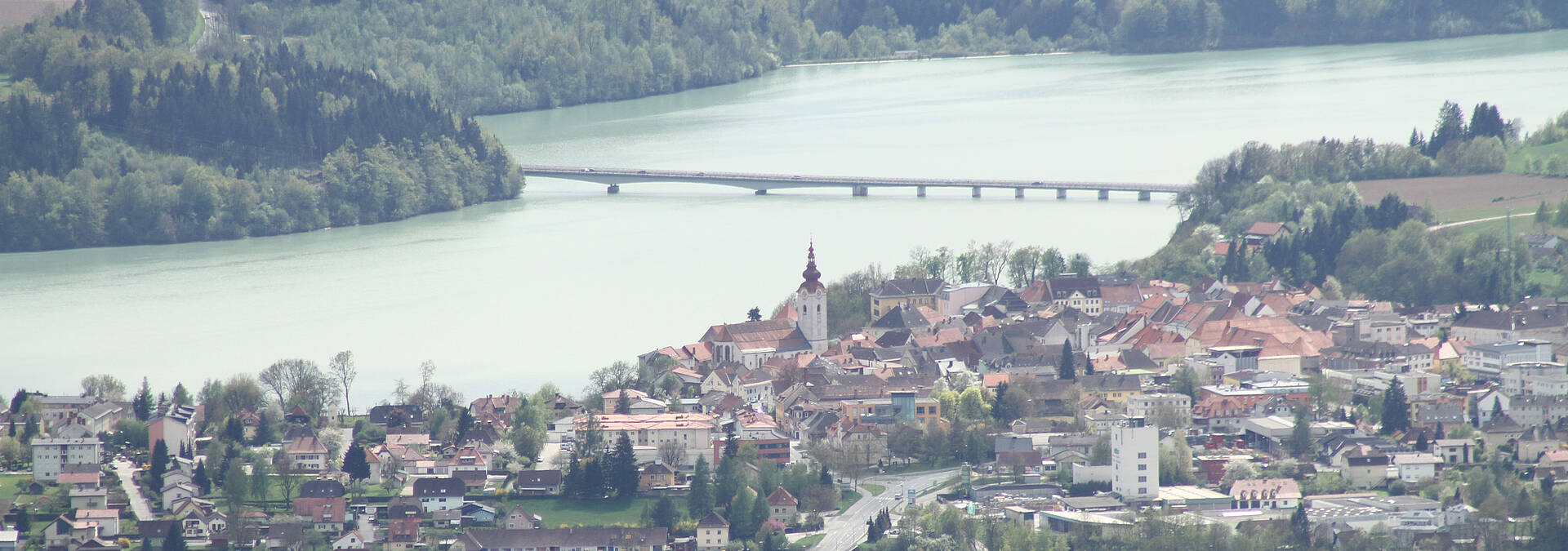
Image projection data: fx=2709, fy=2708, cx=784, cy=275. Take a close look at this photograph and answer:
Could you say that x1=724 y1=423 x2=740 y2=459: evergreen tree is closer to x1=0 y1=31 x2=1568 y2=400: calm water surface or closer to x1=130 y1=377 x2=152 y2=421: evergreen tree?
x1=0 y1=31 x2=1568 y2=400: calm water surface

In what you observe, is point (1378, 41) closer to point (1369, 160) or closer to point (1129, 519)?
point (1369, 160)

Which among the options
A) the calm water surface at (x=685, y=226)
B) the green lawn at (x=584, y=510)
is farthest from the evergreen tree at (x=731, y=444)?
the calm water surface at (x=685, y=226)

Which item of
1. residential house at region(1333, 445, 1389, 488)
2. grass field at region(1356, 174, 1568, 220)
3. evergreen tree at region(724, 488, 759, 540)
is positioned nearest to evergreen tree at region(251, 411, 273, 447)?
evergreen tree at region(724, 488, 759, 540)

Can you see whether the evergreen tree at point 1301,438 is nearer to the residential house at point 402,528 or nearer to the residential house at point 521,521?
the residential house at point 521,521

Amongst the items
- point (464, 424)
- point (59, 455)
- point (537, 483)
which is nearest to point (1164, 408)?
point (537, 483)

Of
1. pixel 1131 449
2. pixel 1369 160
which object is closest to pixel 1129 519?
pixel 1131 449

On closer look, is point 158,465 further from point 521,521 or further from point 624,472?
point 624,472
